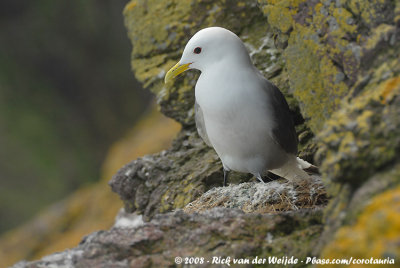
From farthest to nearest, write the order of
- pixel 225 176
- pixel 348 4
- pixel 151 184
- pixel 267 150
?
pixel 151 184
pixel 225 176
pixel 267 150
pixel 348 4

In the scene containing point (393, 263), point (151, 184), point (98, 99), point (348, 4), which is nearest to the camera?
point (393, 263)

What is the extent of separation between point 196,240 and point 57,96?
15.1 meters

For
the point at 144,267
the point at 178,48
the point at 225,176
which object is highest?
the point at 178,48

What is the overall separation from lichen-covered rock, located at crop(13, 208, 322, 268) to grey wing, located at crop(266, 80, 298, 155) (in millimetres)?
1546

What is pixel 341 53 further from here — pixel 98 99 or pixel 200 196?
pixel 98 99

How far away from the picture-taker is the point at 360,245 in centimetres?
225

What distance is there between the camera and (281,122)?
4848 mm

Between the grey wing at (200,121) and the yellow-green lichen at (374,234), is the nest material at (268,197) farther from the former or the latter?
the yellow-green lichen at (374,234)

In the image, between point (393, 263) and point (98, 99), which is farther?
point (98, 99)

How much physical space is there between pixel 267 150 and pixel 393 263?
9.46 ft

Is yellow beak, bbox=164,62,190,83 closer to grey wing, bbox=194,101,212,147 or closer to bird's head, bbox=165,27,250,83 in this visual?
bird's head, bbox=165,27,250,83

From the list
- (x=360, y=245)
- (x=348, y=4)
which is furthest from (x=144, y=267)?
(x=348, y=4)

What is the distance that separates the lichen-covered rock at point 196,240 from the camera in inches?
121

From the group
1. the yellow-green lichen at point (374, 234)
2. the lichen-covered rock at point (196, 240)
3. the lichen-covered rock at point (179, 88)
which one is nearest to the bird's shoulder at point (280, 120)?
the lichen-covered rock at point (179, 88)
